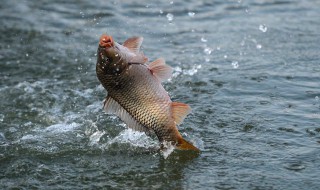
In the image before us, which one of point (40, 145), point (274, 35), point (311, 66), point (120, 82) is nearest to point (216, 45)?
point (274, 35)

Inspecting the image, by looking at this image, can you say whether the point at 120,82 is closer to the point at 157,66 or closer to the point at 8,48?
the point at 157,66

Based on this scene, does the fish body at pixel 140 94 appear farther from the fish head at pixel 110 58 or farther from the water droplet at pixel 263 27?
the water droplet at pixel 263 27

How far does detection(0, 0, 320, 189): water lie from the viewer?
4906 millimetres

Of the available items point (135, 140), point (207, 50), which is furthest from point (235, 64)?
point (135, 140)

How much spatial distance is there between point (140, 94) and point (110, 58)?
402mm

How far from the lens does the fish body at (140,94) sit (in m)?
4.41

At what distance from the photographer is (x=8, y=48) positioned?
8977 mm

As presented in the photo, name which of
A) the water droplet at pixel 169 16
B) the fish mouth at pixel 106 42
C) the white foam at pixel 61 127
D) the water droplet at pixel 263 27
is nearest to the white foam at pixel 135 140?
the white foam at pixel 61 127

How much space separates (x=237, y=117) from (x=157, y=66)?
165 centimetres

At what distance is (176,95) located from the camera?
266 inches

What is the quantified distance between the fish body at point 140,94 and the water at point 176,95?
46 cm

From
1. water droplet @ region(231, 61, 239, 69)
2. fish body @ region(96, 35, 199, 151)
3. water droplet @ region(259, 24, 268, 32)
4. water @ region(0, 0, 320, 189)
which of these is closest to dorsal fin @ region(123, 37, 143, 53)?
fish body @ region(96, 35, 199, 151)

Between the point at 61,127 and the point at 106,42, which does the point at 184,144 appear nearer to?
the point at 106,42

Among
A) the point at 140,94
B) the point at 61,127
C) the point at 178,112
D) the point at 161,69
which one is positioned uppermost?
the point at 161,69
